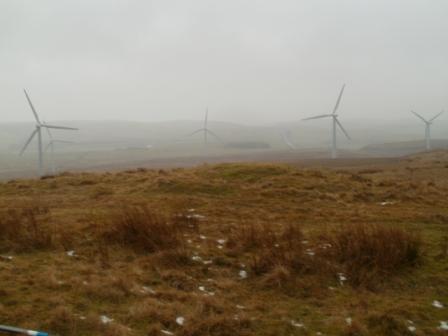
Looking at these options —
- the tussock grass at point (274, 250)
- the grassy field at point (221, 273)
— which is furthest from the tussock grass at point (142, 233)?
the tussock grass at point (274, 250)

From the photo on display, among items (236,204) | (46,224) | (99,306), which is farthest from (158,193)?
(99,306)

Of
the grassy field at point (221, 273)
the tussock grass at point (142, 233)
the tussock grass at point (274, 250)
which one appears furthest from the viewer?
the tussock grass at point (142, 233)

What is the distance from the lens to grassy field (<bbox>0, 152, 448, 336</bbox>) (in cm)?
738

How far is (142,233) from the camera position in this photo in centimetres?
1148

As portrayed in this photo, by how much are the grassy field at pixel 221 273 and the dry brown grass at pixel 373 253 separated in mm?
32

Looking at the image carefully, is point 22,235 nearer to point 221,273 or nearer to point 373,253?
point 221,273

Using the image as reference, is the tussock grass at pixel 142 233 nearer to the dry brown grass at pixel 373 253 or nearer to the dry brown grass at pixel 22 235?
the dry brown grass at pixel 22 235

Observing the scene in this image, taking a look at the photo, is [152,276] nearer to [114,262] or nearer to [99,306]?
[114,262]

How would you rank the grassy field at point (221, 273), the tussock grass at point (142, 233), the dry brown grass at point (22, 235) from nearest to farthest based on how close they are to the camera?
the grassy field at point (221, 273) < the dry brown grass at point (22, 235) < the tussock grass at point (142, 233)

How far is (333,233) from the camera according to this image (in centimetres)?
1274

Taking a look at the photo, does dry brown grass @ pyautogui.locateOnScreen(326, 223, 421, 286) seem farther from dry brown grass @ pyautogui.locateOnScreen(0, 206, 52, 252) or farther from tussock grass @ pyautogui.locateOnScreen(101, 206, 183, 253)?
dry brown grass @ pyautogui.locateOnScreen(0, 206, 52, 252)

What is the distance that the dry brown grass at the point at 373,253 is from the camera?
31.7 ft

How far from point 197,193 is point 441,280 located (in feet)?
43.1

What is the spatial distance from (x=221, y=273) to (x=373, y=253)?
11.9 feet
